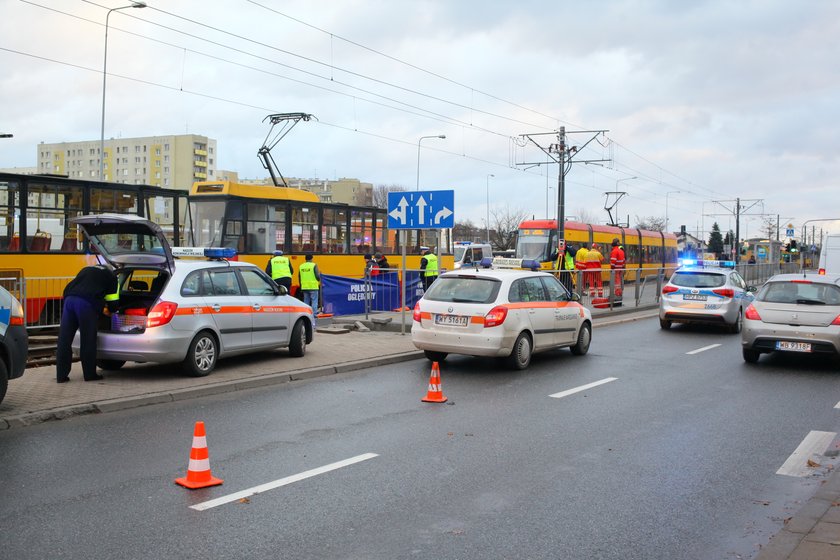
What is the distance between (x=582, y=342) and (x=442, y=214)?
3670mm

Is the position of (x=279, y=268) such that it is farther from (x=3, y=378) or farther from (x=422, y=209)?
(x=3, y=378)

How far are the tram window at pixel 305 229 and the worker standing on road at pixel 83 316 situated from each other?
36.7ft

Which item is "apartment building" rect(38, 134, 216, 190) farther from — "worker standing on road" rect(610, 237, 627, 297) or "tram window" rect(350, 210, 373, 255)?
"worker standing on road" rect(610, 237, 627, 297)

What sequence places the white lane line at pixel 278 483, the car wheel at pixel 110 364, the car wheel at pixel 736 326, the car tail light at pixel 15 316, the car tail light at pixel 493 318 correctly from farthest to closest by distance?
the car wheel at pixel 736 326
the car tail light at pixel 493 318
the car wheel at pixel 110 364
the car tail light at pixel 15 316
the white lane line at pixel 278 483

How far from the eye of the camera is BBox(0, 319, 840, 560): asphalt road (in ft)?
15.5

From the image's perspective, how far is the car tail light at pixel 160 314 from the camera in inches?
388

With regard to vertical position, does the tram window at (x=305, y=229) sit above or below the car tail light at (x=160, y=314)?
above

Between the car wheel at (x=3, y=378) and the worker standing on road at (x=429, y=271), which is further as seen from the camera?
the worker standing on road at (x=429, y=271)

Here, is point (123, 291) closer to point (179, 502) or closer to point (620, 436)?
point (179, 502)

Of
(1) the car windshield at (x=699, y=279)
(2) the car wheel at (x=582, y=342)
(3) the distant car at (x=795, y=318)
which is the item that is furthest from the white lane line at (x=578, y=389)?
(1) the car windshield at (x=699, y=279)

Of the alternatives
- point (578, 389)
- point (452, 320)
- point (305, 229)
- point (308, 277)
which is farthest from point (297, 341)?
point (305, 229)

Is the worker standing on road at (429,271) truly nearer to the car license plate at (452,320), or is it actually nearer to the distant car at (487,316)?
the distant car at (487,316)

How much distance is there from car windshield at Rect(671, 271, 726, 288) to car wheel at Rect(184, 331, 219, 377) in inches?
470

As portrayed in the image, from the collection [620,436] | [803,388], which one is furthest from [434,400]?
[803,388]
